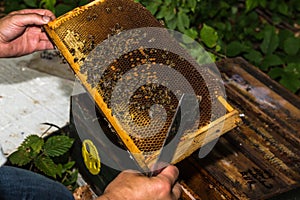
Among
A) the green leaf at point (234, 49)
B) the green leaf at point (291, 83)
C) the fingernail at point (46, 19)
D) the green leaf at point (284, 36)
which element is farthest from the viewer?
the green leaf at point (284, 36)

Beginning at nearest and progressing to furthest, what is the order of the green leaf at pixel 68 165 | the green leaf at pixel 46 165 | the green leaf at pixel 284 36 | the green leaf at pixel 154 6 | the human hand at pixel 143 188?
Answer: 1. the human hand at pixel 143 188
2. the green leaf at pixel 46 165
3. the green leaf at pixel 68 165
4. the green leaf at pixel 154 6
5. the green leaf at pixel 284 36

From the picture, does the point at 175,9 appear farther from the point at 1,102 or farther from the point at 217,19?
the point at 1,102

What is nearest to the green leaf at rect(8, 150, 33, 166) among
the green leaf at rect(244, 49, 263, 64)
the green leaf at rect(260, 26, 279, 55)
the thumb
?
the thumb

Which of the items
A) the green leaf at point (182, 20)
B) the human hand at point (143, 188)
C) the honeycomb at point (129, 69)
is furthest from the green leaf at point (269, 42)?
the human hand at point (143, 188)

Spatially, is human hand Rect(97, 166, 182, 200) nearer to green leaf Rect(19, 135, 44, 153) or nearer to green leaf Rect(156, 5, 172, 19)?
green leaf Rect(19, 135, 44, 153)

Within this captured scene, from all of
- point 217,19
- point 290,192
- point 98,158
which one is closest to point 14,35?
point 98,158

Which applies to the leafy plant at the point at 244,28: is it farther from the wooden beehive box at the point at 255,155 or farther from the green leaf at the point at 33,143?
the green leaf at the point at 33,143

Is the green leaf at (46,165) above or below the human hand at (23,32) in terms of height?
below
